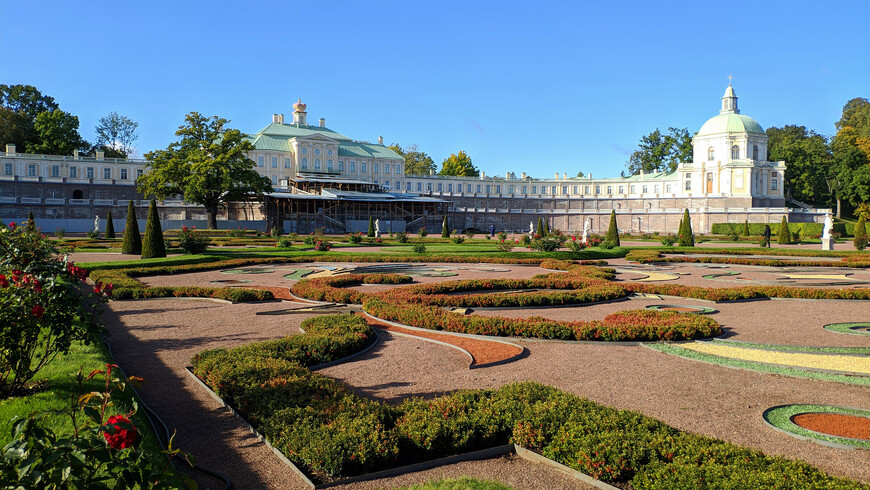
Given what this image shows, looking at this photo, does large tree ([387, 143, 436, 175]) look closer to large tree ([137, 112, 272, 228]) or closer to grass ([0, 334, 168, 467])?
large tree ([137, 112, 272, 228])

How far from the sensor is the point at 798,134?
281ft

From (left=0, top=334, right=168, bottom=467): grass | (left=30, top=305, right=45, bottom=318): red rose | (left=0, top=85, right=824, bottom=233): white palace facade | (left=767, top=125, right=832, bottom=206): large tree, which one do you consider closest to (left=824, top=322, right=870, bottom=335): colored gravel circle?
(left=0, top=334, right=168, bottom=467): grass

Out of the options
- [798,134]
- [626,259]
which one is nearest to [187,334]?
[626,259]

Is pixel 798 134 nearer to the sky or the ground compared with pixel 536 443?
nearer to the sky

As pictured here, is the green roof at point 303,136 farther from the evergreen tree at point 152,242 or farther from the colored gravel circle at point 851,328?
the colored gravel circle at point 851,328

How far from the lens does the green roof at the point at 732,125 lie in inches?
2908

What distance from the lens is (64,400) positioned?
3.78 metres

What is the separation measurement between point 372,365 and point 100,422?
5149 millimetres

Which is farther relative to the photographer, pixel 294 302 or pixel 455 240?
pixel 455 240

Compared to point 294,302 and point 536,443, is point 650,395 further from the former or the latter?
point 294,302

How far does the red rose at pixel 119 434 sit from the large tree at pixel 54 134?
75290mm

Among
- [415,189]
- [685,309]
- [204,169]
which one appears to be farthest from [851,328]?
[415,189]

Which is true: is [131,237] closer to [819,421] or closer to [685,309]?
[685,309]

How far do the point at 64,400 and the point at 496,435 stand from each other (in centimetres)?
320
